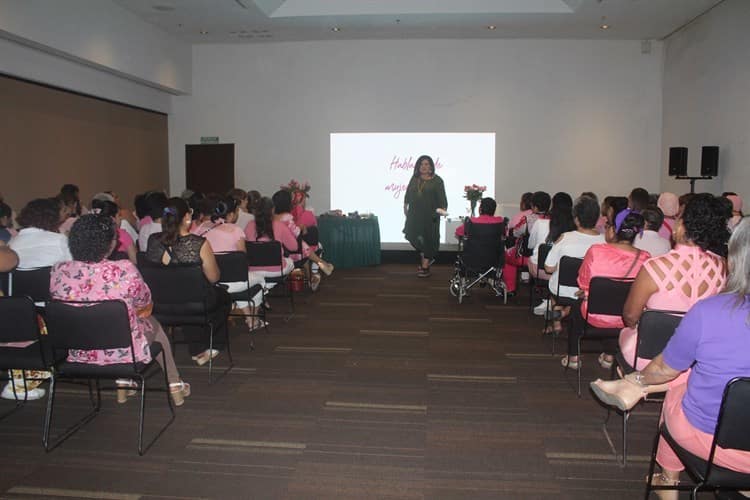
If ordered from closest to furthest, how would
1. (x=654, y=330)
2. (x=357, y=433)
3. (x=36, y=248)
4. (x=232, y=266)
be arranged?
(x=654, y=330), (x=357, y=433), (x=36, y=248), (x=232, y=266)

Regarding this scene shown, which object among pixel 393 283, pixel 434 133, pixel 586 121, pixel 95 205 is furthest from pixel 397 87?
pixel 95 205

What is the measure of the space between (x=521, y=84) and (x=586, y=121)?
4.33ft

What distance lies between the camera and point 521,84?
35.1 ft

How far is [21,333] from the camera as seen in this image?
3059mm

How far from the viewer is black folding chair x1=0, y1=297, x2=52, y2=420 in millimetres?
2986

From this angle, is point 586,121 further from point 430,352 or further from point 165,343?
point 165,343

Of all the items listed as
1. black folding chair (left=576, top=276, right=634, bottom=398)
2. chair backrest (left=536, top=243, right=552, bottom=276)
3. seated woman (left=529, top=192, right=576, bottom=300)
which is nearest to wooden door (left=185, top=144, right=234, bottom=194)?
seated woman (left=529, top=192, right=576, bottom=300)

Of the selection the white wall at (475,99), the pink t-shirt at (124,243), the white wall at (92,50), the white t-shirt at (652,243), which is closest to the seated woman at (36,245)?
the pink t-shirt at (124,243)

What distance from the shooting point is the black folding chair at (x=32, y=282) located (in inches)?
→ 151

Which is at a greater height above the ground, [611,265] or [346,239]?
[611,265]

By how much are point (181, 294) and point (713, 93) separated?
8.04m

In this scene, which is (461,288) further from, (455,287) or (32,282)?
(32,282)

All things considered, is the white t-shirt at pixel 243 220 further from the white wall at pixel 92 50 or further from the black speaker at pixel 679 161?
the black speaker at pixel 679 161

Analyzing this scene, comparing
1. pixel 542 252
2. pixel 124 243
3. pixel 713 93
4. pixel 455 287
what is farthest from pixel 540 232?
pixel 713 93
